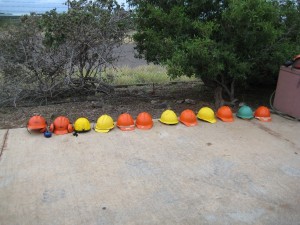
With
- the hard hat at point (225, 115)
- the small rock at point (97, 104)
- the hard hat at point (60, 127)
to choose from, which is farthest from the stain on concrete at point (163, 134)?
the small rock at point (97, 104)

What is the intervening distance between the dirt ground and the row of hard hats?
49 cm

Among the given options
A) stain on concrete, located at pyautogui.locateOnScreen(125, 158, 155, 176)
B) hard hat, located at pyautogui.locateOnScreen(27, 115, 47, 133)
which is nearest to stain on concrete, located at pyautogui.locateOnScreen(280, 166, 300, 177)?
stain on concrete, located at pyautogui.locateOnScreen(125, 158, 155, 176)

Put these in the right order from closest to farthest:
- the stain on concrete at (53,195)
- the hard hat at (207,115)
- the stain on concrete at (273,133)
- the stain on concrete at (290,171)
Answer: the stain on concrete at (53,195), the stain on concrete at (290,171), the stain on concrete at (273,133), the hard hat at (207,115)

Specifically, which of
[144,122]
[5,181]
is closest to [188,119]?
[144,122]

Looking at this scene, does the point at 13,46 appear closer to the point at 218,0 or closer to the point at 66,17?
the point at 66,17

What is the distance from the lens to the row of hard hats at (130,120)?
480cm

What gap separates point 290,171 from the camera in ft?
12.6

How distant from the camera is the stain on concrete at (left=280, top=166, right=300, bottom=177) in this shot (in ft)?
12.4

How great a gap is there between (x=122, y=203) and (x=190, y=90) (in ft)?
14.8

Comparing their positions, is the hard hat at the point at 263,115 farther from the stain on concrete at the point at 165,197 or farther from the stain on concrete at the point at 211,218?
the stain on concrete at the point at 211,218

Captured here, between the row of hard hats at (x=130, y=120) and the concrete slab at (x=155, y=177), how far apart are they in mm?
121

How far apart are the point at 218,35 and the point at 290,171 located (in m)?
2.58

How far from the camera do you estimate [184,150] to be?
4340 millimetres

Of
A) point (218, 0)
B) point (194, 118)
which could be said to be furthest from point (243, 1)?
point (194, 118)
